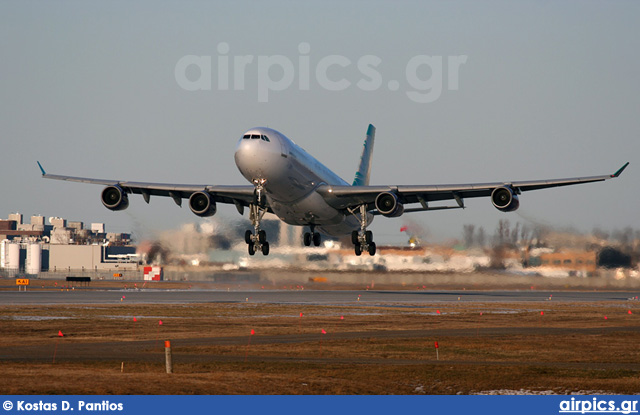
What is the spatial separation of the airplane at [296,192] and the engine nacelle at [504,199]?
59mm

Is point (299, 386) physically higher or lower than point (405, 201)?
lower

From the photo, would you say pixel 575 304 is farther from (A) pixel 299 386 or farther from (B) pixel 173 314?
(A) pixel 299 386

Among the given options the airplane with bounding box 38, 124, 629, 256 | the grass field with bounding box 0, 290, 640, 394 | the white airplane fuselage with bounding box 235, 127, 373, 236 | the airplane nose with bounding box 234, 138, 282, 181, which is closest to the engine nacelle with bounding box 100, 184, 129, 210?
the airplane with bounding box 38, 124, 629, 256

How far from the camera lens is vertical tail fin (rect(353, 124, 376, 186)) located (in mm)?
77125

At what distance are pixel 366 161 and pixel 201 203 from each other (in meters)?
29.2

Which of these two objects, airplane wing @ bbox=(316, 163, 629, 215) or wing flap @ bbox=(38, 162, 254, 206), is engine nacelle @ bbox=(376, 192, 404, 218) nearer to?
airplane wing @ bbox=(316, 163, 629, 215)

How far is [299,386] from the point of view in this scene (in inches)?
1002

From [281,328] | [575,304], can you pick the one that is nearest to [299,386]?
[281,328]

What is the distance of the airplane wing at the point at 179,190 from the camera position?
53.2 meters

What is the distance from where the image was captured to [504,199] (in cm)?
5172

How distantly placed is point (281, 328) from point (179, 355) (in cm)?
1340

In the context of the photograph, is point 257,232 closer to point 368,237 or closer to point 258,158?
point 368,237

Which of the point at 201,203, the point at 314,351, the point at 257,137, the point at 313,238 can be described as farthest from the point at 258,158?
the point at 313,238

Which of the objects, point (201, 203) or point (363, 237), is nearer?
point (201, 203)
